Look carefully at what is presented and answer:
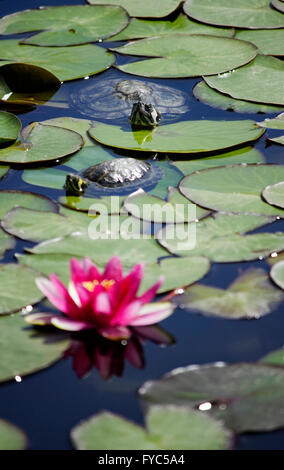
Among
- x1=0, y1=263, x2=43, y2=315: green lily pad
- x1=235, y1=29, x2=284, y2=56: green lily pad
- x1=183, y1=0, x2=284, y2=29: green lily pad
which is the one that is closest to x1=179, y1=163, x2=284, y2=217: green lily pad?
x1=0, y1=263, x2=43, y2=315: green lily pad

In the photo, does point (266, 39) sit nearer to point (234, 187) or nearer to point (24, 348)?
point (234, 187)

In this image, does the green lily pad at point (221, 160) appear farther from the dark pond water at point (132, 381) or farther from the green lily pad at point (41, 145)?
the dark pond water at point (132, 381)

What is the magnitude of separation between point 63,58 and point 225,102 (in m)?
1.13

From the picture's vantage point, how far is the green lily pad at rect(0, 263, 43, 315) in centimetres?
212

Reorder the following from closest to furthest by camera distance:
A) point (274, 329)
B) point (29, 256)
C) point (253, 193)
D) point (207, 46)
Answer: point (274, 329) < point (29, 256) < point (253, 193) < point (207, 46)

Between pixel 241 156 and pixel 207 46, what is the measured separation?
1278 millimetres

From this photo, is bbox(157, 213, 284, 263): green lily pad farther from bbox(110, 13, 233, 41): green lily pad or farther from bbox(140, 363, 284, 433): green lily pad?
bbox(110, 13, 233, 41): green lily pad

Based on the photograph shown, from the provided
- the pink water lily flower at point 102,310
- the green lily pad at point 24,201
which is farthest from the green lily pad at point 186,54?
the pink water lily flower at point 102,310

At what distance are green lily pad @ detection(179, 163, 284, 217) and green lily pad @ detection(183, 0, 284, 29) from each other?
179cm

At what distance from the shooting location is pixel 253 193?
2.76 metres

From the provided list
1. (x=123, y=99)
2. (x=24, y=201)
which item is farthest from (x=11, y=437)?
A: (x=123, y=99)

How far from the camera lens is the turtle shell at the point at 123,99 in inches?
138

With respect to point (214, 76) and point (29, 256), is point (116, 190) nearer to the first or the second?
point (29, 256)
